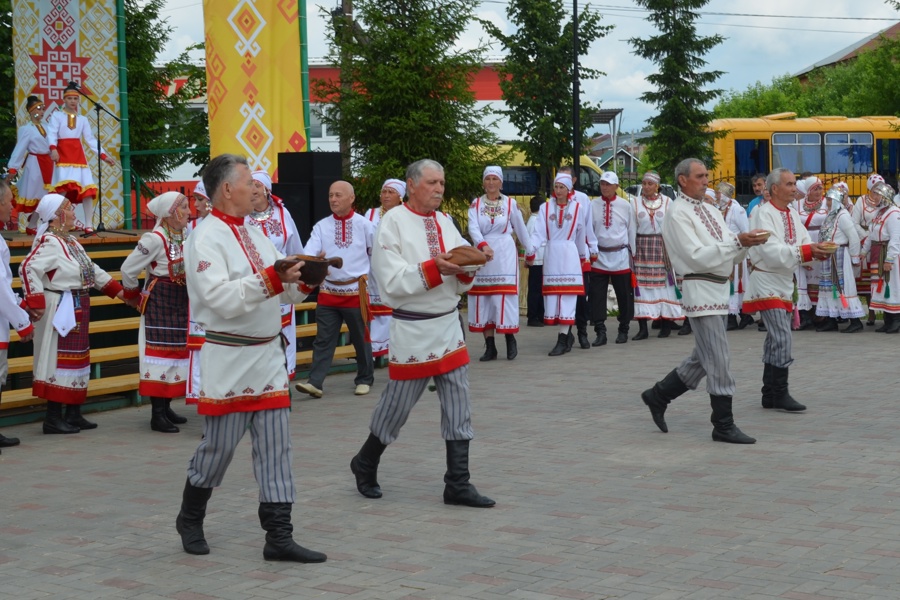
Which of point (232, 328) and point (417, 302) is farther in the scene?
point (417, 302)

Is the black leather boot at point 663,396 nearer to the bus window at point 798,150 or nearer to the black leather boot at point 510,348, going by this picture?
the black leather boot at point 510,348

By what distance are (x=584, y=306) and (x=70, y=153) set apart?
6937 mm

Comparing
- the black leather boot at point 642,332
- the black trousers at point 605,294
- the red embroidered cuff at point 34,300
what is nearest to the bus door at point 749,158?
the black leather boot at point 642,332

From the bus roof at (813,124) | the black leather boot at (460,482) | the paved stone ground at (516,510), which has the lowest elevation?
the paved stone ground at (516,510)

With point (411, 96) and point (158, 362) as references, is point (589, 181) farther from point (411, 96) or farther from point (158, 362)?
point (158, 362)

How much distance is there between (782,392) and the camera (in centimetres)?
1003

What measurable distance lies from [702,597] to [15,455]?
5621 mm

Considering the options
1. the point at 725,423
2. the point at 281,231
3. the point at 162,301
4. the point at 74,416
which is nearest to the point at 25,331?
the point at 162,301

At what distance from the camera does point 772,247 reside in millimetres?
9562

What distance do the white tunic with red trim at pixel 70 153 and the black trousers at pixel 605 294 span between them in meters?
6.76

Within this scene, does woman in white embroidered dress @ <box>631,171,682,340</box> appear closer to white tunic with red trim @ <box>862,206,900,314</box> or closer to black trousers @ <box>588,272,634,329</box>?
black trousers @ <box>588,272,634,329</box>

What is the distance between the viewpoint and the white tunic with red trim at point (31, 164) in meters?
16.2

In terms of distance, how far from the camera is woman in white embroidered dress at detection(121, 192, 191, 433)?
31.1 feet

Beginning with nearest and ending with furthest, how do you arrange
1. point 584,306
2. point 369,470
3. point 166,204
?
point 369,470
point 166,204
point 584,306
